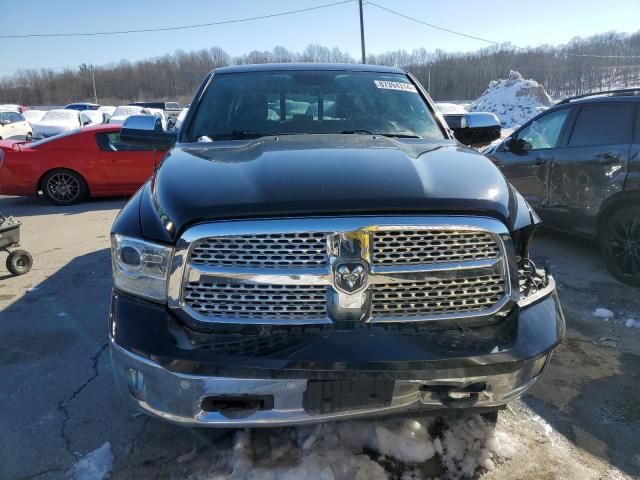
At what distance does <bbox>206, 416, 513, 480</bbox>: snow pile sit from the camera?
2135 mm

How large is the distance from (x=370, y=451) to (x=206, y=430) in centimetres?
82

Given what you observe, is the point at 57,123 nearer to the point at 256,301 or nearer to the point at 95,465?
the point at 95,465

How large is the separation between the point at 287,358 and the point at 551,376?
6.97ft

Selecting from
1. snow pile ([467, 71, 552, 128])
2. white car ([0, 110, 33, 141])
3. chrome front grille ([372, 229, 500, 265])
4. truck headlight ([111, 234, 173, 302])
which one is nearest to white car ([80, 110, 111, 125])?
white car ([0, 110, 33, 141])

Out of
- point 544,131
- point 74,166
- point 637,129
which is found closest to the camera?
point 637,129

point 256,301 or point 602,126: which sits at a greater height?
point 602,126

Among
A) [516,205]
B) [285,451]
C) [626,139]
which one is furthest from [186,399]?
[626,139]

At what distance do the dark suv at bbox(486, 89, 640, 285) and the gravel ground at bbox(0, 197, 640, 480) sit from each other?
61 centimetres

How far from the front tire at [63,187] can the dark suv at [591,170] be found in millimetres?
7631

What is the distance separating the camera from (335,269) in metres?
1.82

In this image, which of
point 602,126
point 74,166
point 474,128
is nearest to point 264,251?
point 474,128

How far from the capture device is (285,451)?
225 cm

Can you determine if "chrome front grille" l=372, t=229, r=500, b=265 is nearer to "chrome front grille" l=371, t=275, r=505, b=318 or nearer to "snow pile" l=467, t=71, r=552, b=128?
"chrome front grille" l=371, t=275, r=505, b=318

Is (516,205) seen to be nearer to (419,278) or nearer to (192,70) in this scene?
(419,278)
